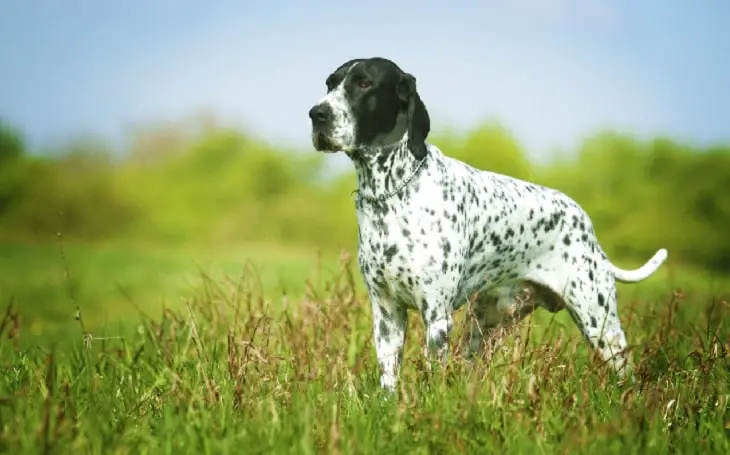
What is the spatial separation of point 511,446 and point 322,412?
0.96 meters

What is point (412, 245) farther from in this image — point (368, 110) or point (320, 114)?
point (320, 114)

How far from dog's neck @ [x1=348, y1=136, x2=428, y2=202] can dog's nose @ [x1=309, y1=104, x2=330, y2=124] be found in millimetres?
312

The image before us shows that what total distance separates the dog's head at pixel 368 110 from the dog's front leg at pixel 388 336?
37.0 inches

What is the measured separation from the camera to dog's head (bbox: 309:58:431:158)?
445 centimetres

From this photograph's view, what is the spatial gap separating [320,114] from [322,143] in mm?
166

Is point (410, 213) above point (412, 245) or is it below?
above

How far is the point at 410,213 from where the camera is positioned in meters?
4.66

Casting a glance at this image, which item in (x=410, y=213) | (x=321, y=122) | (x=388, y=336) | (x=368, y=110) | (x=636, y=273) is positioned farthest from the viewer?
(x=636, y=273)

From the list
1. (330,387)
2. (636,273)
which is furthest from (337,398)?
(636,273)

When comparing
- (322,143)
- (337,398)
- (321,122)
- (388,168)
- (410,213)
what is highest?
(321,122)

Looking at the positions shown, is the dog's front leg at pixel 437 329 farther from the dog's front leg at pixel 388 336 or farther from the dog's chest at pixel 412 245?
the dog's front leg at pixel 388 336

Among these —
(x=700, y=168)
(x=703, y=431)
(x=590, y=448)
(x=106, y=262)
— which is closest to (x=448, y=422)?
(x=590, y=448)

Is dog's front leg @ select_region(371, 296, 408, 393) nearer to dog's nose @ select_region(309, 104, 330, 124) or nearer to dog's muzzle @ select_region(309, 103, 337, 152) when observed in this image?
dog's muzzle @ select_region(309, 103, 337, 152)

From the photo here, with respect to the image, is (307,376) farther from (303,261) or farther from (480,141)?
(480,141)
